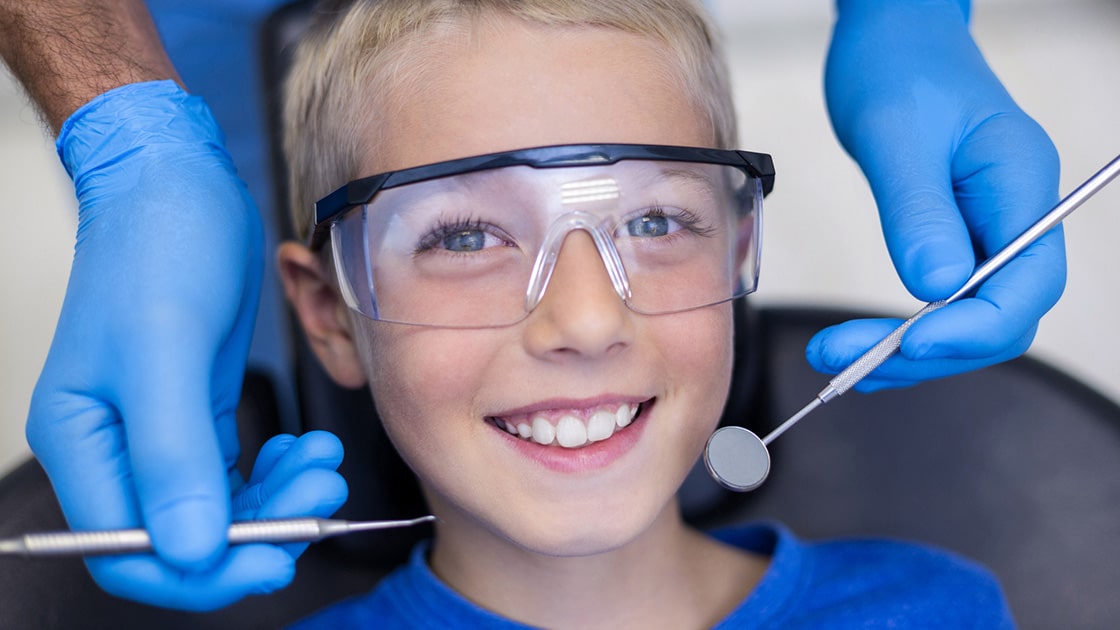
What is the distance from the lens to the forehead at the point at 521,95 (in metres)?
1.08

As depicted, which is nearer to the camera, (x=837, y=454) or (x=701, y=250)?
(x=701, y=250)

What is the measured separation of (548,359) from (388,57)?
426 mm

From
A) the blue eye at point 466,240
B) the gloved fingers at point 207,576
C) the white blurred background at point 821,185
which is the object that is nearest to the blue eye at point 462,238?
the blue eye at point 466,240

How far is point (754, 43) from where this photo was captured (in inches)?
138

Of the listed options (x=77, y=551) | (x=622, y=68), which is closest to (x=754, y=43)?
(x=622, y=68)

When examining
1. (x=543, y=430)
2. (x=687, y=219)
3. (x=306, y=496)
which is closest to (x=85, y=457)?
(x=306, y=496)

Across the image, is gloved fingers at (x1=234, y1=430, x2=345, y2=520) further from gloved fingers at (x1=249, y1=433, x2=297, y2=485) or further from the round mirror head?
the round mirror head

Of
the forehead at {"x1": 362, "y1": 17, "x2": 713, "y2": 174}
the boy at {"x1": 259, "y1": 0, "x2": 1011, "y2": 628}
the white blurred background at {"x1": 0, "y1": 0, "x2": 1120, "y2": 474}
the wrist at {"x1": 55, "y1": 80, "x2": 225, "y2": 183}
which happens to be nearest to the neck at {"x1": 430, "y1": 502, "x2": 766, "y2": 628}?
the boy at {"x1": 259, "y1": 0, "x2": 1011, "y2": 628}

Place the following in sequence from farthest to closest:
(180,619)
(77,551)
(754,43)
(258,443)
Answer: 1. (754,43)
2. (258,443)
3. (180,619)
4. (77,551)

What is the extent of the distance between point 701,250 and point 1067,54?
8.91 feet

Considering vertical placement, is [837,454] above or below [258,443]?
below

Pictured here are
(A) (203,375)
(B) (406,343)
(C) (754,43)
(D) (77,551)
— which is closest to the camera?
(D) (77,551)

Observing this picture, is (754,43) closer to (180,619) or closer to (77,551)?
(180,619)

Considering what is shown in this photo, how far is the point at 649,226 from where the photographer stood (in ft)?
3.68
